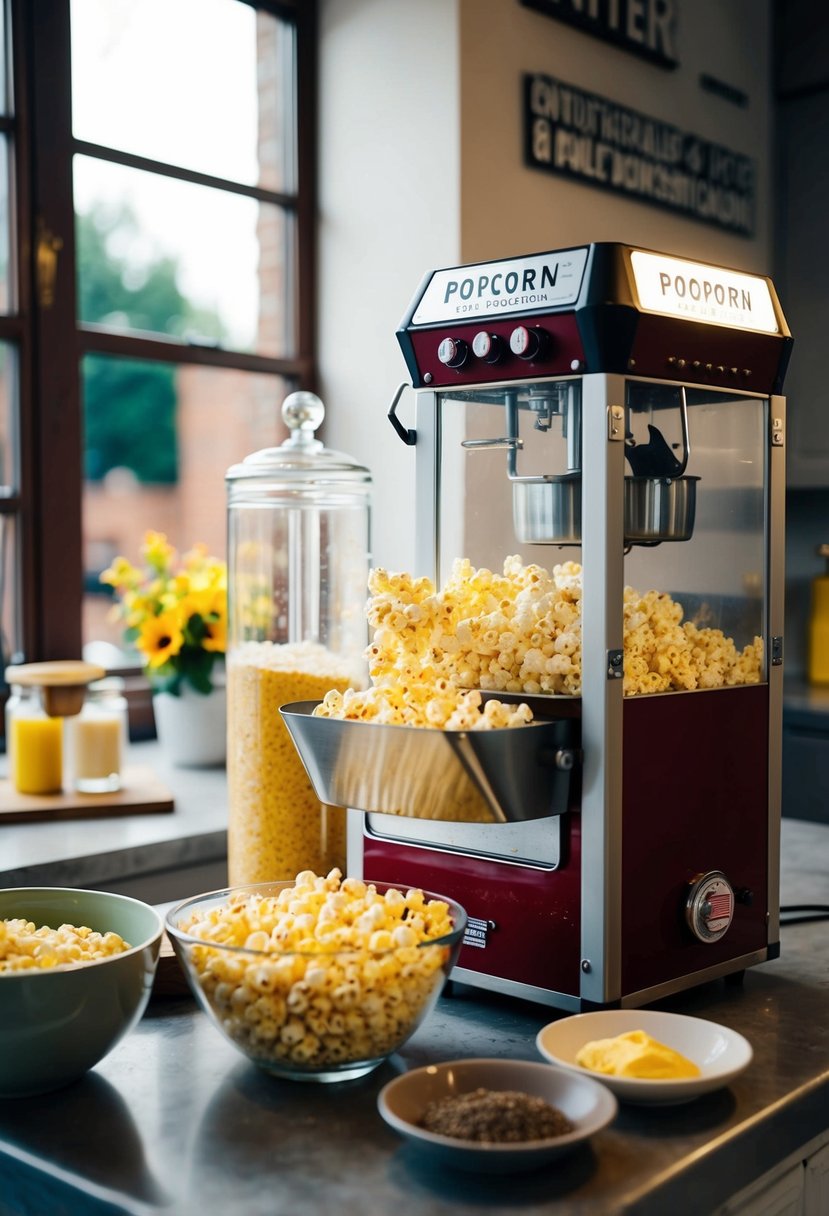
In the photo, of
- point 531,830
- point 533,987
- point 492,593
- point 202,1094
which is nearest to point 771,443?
point 492,593

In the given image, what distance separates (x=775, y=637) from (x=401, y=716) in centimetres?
42

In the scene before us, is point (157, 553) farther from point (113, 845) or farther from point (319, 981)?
point (319, 981)

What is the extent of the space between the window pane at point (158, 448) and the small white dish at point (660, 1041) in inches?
62.1

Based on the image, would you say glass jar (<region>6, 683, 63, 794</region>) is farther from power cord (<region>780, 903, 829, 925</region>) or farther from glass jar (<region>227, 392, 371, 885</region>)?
power cord (<region>780, 903, 829, 925</region>)

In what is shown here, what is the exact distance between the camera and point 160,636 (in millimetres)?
2193

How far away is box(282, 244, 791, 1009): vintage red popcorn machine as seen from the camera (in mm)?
1019

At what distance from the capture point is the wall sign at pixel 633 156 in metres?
2.47

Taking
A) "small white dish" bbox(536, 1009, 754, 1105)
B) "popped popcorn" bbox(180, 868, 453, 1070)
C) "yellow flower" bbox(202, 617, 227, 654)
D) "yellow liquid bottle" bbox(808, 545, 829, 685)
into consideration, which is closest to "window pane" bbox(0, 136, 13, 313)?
"yellow flower" bbox(202, 617, 227, 654)

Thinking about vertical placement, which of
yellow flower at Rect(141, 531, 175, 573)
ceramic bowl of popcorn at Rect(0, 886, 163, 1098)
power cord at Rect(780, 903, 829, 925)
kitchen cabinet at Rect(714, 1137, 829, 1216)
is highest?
yellow flower at Rect(141, 531, 175, 573)

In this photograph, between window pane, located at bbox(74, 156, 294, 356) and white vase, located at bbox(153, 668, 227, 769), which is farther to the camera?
window pane, located at bbox(74, 156, 294, 356)

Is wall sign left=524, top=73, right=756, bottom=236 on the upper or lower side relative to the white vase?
upper

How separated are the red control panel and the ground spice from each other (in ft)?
1.88

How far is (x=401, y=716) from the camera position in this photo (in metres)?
1.03

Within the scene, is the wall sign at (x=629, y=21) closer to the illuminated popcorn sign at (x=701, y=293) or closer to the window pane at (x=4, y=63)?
the window pane at (x=4, y=63)
